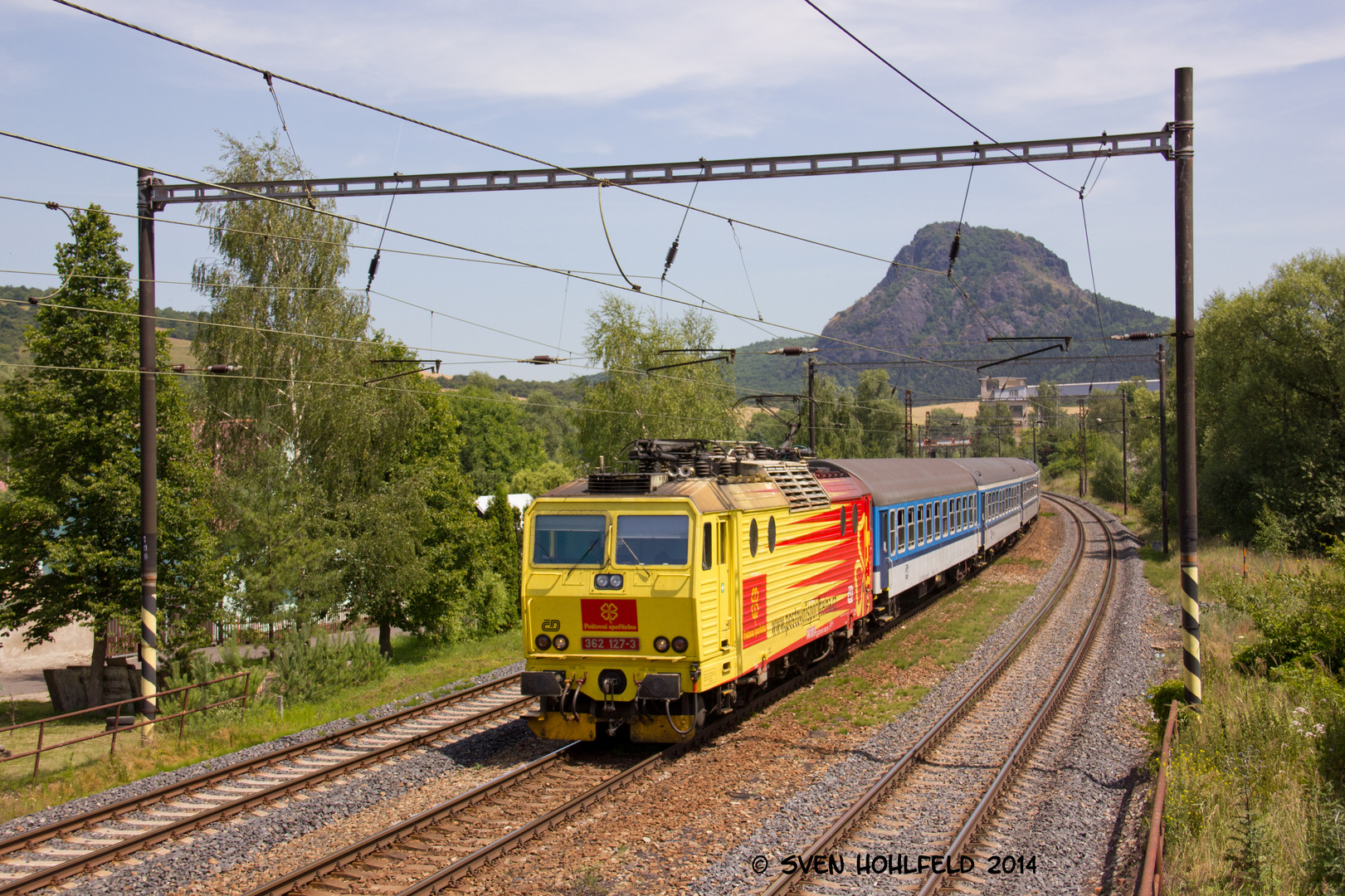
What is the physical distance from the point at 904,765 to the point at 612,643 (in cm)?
372

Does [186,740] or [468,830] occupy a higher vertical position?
[468,830]

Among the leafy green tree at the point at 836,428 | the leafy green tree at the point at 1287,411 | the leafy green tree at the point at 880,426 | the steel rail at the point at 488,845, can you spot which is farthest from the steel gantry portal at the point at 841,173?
the leafy green tree at the point at 880,426

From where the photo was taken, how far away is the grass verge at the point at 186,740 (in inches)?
471

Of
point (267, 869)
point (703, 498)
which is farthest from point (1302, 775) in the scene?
point (267, 869)

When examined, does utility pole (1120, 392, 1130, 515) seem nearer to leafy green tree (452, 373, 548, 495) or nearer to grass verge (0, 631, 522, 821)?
leafy green tree (452, 373, 548, 495)

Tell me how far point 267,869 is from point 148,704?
770cm

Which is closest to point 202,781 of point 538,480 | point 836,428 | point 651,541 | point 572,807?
point 572,807

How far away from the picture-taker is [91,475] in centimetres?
2064

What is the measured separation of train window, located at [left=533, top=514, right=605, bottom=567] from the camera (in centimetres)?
1170

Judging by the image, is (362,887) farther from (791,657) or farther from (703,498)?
(791,657)

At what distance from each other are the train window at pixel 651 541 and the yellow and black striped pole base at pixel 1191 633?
5.96 m

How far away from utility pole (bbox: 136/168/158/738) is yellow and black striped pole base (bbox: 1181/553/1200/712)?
1459 centimetres

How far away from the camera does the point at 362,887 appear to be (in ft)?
26.3

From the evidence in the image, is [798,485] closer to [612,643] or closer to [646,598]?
[646,598]
